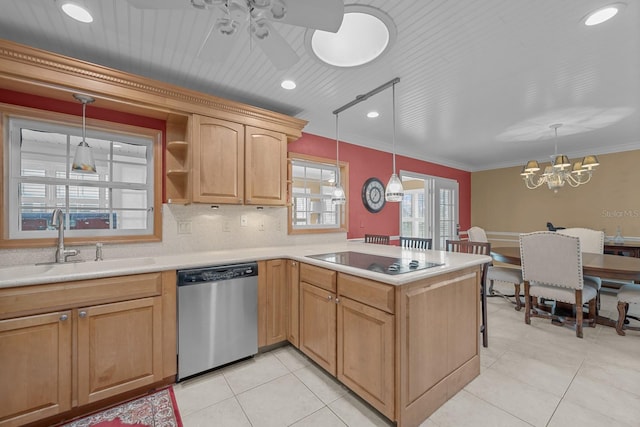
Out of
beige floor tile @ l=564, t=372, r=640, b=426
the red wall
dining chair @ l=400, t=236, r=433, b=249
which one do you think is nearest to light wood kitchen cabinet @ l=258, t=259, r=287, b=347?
dining chair @ l=400, t=236, r=433, b=249

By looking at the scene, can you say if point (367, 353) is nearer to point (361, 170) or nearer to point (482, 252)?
point (482, 252)

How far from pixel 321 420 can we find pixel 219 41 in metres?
2.30

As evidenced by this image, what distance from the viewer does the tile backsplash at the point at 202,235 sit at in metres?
2.09

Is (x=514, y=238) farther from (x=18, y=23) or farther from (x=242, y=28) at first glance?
(x=18, y=23)

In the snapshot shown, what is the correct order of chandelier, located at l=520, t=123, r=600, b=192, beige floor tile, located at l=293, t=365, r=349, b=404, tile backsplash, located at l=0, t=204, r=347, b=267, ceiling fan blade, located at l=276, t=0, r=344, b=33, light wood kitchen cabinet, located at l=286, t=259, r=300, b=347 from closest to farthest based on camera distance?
ceiling fan blade, located at l=276, t=0, r=344, b=33
beige floor tile, located at l=293, t=365, r=349, b=404
tile backsplash, located at l=0, t=204, r=347, b=267
light wood kitchen cabinet, located at l=286, t=259, r=300, b=347
chandelier, located at l=520, t=123, r=600, b=192

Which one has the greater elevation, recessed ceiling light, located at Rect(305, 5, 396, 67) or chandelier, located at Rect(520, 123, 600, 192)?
recessed ceiling light, located at Rect(305, 5, 396, 67)

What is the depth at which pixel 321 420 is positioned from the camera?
165 centimetres

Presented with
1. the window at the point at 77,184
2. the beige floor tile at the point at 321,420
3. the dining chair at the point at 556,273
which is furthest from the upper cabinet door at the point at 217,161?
the dining chair at the point at 556,273

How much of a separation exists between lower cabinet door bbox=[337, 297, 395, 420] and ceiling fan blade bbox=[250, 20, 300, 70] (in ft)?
5.19

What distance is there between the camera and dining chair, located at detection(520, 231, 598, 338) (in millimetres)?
2670

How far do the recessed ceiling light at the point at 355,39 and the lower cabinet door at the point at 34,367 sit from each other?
246cm

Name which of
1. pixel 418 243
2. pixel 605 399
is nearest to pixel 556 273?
pixel 605 399

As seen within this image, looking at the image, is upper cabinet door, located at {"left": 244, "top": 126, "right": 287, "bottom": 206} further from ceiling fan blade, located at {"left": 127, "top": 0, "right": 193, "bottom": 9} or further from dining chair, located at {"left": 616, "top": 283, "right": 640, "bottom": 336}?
dining chair, located at {"left": 616, "top": 283, "right": 640, "bottom": 336}

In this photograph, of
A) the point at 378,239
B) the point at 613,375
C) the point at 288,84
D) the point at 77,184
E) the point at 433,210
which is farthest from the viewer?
the point at 433,210
